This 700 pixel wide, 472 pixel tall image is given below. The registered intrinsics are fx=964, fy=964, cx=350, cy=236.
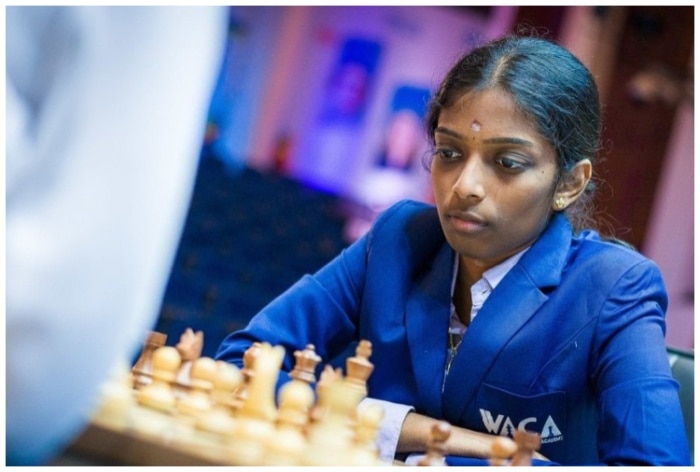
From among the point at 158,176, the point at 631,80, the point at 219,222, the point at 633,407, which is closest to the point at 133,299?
the point at 158,176

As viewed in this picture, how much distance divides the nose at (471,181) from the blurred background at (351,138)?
2450 millimetres

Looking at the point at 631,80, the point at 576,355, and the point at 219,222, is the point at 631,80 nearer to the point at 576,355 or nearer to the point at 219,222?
the point at 219,222

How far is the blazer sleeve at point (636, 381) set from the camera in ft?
4.83

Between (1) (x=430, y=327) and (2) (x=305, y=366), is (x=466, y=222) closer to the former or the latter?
(1) (x=430, y=327)

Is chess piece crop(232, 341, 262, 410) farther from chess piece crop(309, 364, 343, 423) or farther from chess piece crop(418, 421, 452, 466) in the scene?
chess piece crop(418, 421, 452, 466)

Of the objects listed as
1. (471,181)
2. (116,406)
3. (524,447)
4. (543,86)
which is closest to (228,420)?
(116,406)

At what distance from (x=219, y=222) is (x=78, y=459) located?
7.37 meters

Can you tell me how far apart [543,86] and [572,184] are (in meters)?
0.21

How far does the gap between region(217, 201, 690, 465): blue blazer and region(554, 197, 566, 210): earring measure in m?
0.04

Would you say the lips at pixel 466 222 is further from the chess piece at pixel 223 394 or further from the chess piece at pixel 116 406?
the chess piece at pixel 116 406

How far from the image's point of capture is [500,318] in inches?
67.6

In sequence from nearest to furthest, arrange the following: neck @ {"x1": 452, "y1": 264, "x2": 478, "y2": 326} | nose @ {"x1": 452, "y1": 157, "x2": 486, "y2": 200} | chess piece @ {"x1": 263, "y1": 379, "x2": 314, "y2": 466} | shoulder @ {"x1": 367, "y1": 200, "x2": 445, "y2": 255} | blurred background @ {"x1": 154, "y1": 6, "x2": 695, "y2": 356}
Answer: chess piece @ {"x1": 263, "y1": 379, "x2": 314, "y2": 466} → nose @ {"x1": 452, "y1": 157, "x2": 486, "y2": 200} → neck @ {"x1": 452, "y1": 264, "x2": 478, "y2": 326} → shoulder @ {"x1": 367, "y1": 200, "x2": 445, "y2": 255} → blurred background @ {"x1": 154, "y1": 6, "x2": 695, "y2": 356}

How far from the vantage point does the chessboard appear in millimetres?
989

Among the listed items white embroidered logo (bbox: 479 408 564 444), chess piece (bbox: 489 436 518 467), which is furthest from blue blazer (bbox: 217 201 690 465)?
chess piece (bbox: 489 436 518 467)
